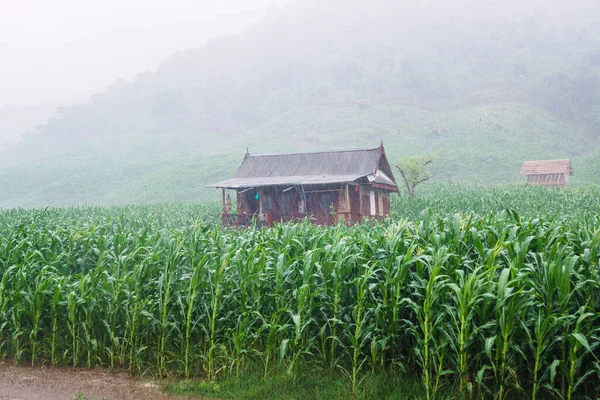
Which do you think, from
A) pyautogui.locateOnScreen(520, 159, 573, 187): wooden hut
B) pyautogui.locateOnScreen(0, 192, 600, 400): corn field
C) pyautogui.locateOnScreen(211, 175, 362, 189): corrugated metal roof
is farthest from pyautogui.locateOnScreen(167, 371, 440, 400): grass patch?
pyautogui.locateOnScreen(520, 159, 573, 187): wooden hut

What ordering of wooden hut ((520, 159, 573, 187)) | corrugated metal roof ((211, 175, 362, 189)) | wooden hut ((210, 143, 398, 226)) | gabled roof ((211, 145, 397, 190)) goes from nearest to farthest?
corrugated metal roof ((211, 175, 362, 189))
wooden hut ((210, 143, 398, 226))
gabled roof ((211, 145, 397, 190))
wooden hut ((520, 159, 573, 187))

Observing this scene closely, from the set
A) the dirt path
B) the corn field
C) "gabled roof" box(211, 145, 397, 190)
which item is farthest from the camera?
"gabled roof" box(211, 145, 397, 190)

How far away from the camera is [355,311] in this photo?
603 centimetres

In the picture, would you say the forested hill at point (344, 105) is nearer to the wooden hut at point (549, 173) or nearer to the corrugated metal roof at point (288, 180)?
the wooden hut at point (549, 173)

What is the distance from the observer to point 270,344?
6.14 metres

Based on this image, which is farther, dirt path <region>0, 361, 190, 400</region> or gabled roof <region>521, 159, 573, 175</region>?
gabled roof <region>521, 159, 573, 175</region>

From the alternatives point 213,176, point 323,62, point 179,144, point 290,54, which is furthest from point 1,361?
point 290,54

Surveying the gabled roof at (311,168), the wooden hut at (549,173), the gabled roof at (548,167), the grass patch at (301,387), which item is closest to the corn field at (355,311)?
the grass patch at (301,387)

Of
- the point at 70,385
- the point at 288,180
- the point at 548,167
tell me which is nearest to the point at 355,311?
the point at 70,385

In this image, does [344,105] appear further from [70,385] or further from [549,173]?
[70,385]

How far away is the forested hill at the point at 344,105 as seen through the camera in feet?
227

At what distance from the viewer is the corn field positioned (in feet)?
16.7

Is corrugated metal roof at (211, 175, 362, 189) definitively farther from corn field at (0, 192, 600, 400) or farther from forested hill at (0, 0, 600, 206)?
forested hill at (0, 0, 600, 206)

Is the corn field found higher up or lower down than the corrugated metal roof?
lower down
